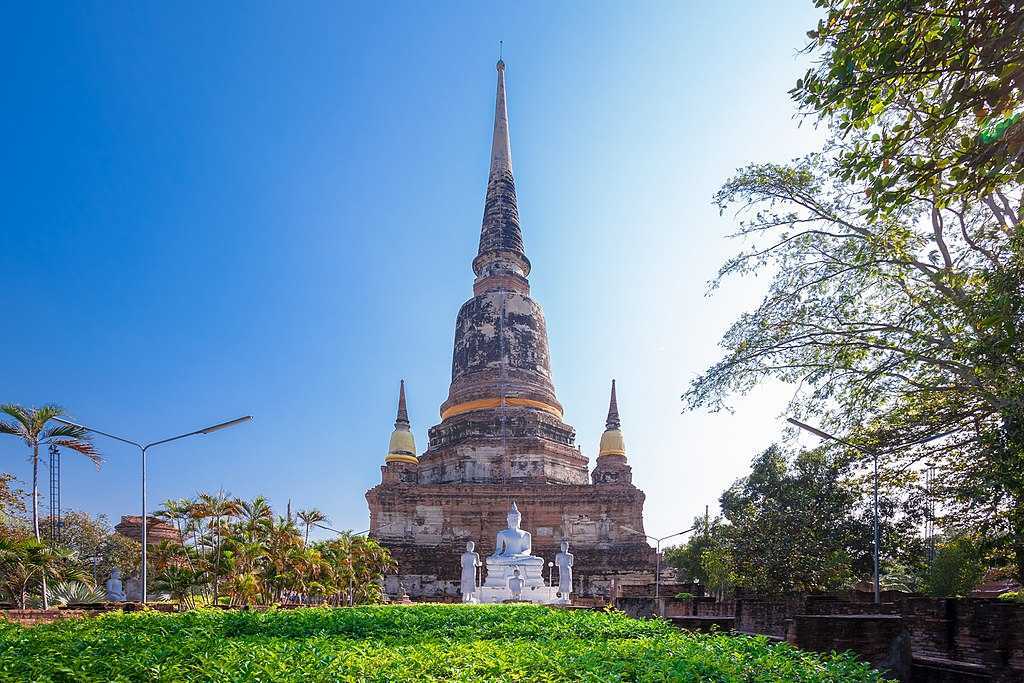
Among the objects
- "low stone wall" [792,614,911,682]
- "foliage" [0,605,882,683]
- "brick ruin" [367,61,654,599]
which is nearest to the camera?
"foliage" [0,605,882,683]

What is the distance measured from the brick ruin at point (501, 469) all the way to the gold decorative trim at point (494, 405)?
62mm

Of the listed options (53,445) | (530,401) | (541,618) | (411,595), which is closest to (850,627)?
(541,618)

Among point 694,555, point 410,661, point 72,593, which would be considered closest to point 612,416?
point 694,555

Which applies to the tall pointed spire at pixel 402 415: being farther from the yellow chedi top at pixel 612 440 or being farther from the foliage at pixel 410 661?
the foliage at pixel 410 661

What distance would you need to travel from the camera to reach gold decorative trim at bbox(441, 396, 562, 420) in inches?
1688

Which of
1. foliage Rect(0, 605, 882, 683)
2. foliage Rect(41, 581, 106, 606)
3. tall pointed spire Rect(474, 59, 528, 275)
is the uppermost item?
tall pointed spire Rect(474, 59, 528, 275)

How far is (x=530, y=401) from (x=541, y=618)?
31.9m

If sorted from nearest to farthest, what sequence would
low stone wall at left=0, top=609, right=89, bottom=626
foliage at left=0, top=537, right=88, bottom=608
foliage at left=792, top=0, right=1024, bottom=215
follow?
1. foliage at left=792, top=0, right=1024, bottom=215
2. low stone wall at left=0, top=609, right=89, bottom=626
3. foliage at left=0, top=537, right=88, bottom=608

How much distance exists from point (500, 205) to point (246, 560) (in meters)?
30.8

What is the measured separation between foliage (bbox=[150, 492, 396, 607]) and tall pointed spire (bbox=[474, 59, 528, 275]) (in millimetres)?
23652

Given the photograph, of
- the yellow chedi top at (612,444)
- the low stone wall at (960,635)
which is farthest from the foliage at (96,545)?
the low stone wall at (960,635)

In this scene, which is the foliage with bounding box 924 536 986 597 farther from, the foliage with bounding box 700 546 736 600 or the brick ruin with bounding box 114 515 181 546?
the brick ruin with bounding box 114 515 181 546

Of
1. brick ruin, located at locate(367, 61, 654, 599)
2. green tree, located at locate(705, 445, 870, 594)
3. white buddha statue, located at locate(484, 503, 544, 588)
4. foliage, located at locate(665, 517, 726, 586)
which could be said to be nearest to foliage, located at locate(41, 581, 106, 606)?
white buddha statue, located at locate(484, 503, 544, 588)

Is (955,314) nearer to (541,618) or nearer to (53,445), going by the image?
(541,618)
